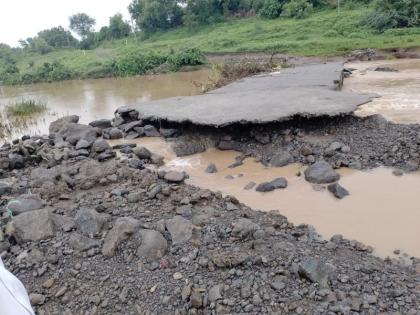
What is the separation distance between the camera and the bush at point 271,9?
1483 inches

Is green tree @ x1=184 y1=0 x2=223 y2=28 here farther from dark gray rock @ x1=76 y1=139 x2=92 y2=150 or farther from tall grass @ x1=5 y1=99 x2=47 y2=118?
dark gray rock @ x1=76 y1=139 x2=92 y2=150

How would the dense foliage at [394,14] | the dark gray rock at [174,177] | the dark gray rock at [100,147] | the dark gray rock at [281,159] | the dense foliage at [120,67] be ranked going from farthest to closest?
the dense foliage at [120,67] < the dense foliage at [394,14] < the dark gray rock at [100,147] < the dark gray rock at [281,159] < the dark gray rock at [174,177]

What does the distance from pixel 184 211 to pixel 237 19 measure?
137 ft

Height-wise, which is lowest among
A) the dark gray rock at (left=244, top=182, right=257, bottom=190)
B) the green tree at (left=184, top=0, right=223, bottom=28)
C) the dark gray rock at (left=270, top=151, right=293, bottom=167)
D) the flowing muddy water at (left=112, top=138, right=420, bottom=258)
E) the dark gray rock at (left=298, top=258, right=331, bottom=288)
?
the flowing muddy water at (left=112, top=138, right=420, bottom=258)

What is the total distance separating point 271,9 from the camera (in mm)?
37719

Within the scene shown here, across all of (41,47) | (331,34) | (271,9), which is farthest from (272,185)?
(41,47)

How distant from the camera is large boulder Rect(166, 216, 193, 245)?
12.8 feet

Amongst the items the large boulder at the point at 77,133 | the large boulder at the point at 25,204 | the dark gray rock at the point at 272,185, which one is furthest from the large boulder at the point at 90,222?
the large boulder at the point at 77,133

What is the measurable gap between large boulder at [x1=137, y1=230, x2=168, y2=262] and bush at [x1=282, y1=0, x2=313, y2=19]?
1342 inches

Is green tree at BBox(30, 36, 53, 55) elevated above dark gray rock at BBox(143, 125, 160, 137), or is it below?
above

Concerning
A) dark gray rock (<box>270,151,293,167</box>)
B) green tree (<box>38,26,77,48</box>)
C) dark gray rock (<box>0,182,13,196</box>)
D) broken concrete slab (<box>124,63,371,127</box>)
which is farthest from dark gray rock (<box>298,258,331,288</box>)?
green tree (<box>38,26,77,48</box>)

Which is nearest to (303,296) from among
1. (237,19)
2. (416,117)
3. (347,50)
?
(416,117)

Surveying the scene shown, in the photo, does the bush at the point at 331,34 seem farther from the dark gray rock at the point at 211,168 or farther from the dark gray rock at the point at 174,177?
the dark gray rock at the point at 174,177

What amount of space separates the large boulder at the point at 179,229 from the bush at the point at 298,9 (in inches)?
1329
